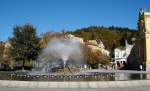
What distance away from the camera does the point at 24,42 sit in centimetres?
7156

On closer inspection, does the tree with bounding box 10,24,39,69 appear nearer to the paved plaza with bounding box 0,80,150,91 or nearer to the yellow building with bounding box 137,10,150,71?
the yellow building with bounding box 137,10,150,71

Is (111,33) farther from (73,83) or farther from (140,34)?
(73,83)

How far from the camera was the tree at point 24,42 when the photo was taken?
71.6 meters

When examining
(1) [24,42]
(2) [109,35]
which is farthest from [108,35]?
(1) [24,42]

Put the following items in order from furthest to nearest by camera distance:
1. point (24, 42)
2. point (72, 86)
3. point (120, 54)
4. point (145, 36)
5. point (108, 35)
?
1. point (108, 35)
2. point (120, 54)
3. point (145, 36)
4. point (24, 42)
5. point (72, 86)

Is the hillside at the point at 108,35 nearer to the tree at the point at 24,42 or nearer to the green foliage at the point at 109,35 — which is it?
the green foliage at the point at 109,35

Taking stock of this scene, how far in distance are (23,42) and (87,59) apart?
118 ft

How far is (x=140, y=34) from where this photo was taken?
264 feet

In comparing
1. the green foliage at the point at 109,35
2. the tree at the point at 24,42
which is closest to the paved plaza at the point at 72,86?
the tree at the point at 24,42

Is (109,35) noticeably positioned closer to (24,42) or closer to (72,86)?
(24,42)

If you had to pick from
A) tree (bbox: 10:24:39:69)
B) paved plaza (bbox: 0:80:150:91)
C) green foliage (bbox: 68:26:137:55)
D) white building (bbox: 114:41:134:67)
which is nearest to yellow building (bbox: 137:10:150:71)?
tree (bbox: 10:24:39:69)

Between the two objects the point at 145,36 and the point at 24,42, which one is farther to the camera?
the point at 145,36

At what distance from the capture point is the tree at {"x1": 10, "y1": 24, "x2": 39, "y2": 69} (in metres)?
71.6

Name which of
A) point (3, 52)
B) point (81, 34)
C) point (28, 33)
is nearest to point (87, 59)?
point (3, 52)
